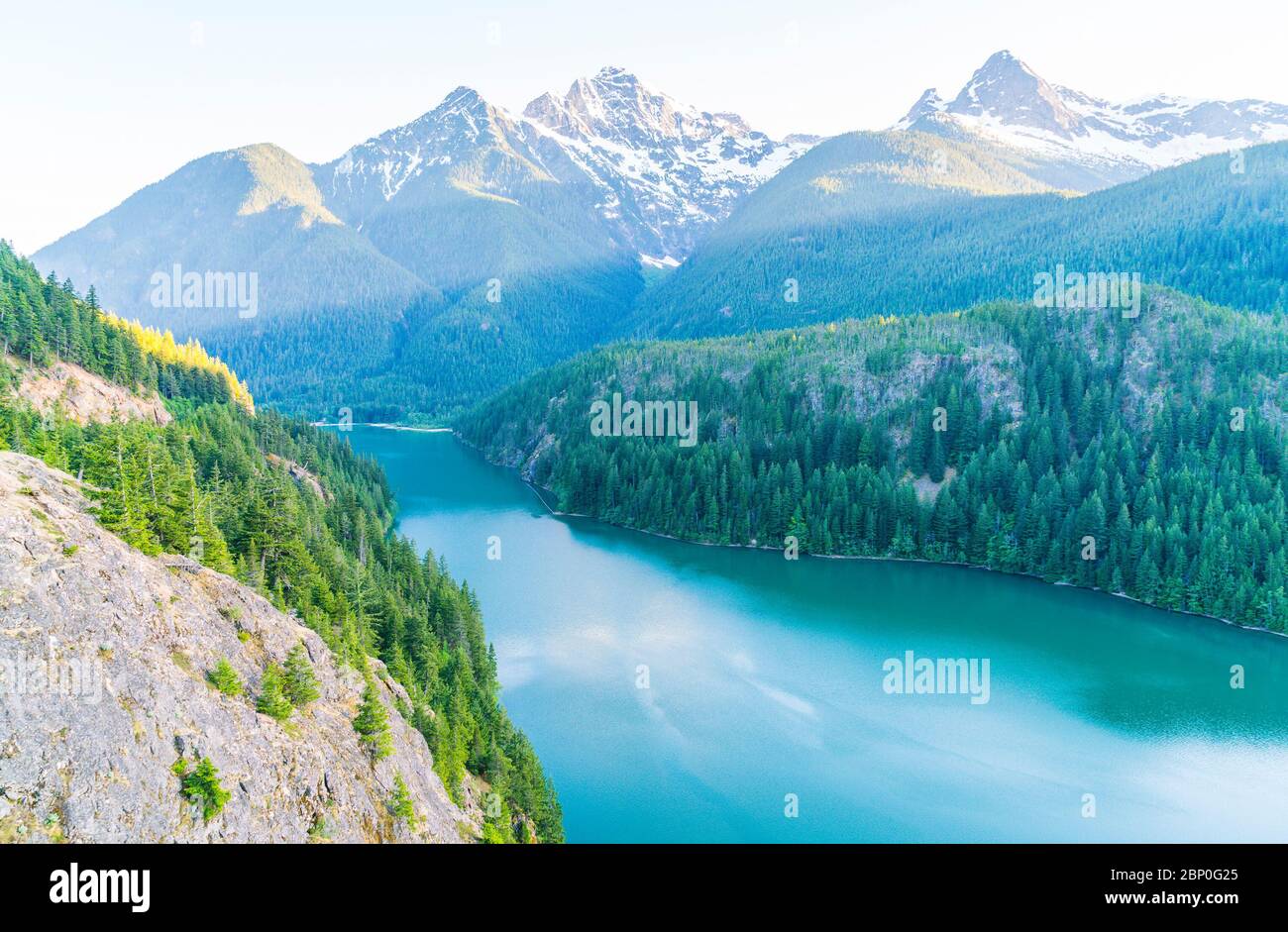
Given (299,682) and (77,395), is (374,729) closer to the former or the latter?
(299,682)

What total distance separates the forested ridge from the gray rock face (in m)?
3.33

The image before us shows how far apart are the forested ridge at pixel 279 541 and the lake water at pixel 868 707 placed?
6.09m

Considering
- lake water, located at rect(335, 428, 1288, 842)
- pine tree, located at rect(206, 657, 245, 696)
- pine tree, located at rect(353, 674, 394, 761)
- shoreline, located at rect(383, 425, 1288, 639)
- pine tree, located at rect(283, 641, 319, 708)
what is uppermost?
pine tree, located at rect(206, 657, 245, 696)

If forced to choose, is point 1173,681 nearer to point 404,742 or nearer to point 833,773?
point 833,773

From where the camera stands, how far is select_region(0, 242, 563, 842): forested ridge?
124 ft

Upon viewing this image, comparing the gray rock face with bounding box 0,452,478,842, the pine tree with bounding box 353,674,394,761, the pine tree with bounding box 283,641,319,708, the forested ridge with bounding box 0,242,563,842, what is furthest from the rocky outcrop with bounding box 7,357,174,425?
the pine tree with bounding box 353,674,394,761

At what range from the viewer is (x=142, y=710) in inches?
906

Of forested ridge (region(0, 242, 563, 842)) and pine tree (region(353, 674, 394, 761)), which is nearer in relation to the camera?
pine tree (region(353, 674, 394, 761))

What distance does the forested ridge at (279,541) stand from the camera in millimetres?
37719

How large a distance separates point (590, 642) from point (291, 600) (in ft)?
108

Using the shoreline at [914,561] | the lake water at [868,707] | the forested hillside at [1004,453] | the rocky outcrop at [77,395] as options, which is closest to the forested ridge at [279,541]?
the rocky outcrop at [77,395]
